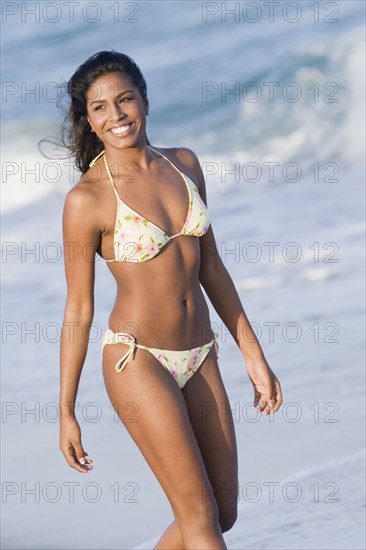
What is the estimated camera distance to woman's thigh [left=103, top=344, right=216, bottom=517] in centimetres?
371

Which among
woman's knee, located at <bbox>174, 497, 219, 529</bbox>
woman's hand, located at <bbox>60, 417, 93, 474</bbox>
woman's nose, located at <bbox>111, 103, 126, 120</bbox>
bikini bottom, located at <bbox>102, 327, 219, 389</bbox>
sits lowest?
woman's knee, located at <bbox>174, 497, 219, 529</bbox>

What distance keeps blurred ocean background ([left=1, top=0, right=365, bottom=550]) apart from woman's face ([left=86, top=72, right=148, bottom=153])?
6.36 feet

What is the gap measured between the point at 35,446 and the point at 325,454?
1479mm

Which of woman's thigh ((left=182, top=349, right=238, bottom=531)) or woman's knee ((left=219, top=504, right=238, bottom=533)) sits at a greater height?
woman's thigh ((left=182, top=349, right=238, bottom=531))

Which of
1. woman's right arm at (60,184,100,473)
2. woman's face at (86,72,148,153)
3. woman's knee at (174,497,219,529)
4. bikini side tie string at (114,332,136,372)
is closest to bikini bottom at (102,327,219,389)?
bikini side tie string at (114,332,136,372)

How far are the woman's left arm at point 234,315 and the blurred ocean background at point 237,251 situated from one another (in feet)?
3.64

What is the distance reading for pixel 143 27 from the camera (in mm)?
17031

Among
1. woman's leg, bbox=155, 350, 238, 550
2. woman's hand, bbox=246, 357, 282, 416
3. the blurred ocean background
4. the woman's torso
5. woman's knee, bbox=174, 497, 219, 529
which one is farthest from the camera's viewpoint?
the blurred ocean background

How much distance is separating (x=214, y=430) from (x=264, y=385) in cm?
25

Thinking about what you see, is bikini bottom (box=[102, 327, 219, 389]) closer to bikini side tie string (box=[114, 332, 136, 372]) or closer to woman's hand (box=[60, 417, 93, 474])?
bikini side tie string (box=[114, 332, 136, 372])

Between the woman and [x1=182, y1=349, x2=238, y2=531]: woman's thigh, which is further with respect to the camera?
[x1=182, y1=349, x2=238, y2=531]: woman's thigh

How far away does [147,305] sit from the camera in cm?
381

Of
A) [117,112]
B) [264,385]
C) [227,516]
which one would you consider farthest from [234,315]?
[117,112]

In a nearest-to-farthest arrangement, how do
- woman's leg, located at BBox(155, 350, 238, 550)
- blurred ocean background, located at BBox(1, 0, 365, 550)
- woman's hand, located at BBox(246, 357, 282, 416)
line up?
woman's leg, located at BBox(155, 350, 238, 550), woman's hand, located at BBox(246, 357, 282, 416), blurred ocean background, located at BBox(1, 0, 365, 550)
